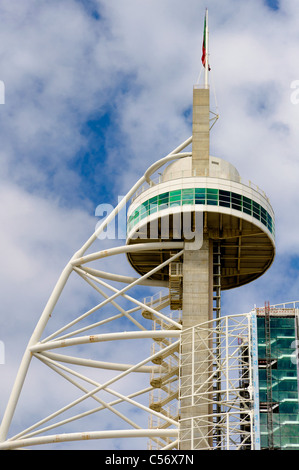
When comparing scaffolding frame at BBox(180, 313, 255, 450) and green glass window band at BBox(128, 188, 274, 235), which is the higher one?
green glass window band at BBox(128, 188, 274, 235)

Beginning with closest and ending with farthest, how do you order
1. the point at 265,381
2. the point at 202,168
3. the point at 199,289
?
the point at 265,381
the point at 199,289
the point at 202,168

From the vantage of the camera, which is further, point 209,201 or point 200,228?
point 200,228

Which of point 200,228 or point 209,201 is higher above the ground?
point 209,201

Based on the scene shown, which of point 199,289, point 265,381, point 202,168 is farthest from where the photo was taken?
point 202,168

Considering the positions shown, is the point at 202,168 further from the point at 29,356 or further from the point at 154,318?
the point at 29,356

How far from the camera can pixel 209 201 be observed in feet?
233

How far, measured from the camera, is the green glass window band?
71125 mm

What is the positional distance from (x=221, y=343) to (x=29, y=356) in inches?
669

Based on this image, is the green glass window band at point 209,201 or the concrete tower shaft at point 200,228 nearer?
the concrete tower shaft at point 200,228

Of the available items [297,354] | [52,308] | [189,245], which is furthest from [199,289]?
[52,308]

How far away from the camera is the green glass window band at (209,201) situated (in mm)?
71125

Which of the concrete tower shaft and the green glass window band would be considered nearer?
the concrete tower shaft

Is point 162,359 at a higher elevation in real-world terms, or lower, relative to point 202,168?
lower

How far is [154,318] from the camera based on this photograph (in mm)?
75188
